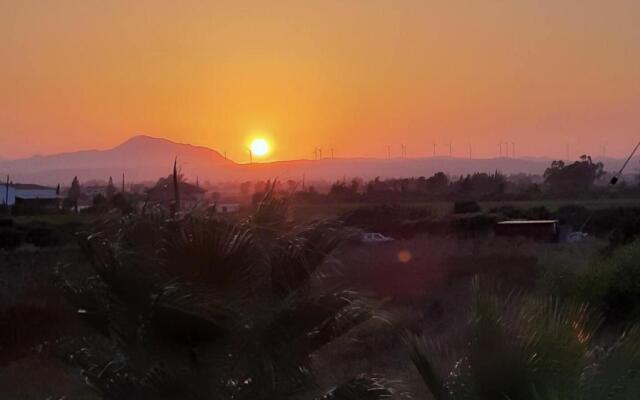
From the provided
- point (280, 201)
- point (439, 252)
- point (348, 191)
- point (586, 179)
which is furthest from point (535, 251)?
point (586, 179)

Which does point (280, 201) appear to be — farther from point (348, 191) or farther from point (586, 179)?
point (586, 179)

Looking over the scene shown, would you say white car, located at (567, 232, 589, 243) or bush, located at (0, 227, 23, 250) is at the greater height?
bush, located at (0, 227, 23, 250)

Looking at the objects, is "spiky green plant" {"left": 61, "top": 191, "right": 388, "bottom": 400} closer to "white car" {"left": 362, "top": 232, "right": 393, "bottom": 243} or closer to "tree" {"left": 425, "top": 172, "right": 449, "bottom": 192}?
"white car" {"left": 362, "top": 232, "right": 393, "bottom": 243}

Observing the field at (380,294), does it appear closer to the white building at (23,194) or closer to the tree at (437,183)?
the white building at (23,194)

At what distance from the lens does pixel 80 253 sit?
869cm

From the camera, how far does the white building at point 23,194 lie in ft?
244

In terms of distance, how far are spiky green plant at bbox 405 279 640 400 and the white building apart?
219 feet

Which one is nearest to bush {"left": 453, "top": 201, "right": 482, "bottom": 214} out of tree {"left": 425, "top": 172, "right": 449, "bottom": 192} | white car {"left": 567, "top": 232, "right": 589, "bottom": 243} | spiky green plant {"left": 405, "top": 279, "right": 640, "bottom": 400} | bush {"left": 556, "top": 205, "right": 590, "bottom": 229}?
bush {"left": 556, "top": 205, "right": 590, "bottom": 229}

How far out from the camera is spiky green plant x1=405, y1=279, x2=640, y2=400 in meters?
6.89

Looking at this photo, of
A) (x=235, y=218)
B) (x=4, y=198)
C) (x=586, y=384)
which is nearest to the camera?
(x=586, y=384)

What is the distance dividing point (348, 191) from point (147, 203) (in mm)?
73319

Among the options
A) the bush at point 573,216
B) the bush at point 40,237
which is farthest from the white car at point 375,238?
the bush at point 40,237

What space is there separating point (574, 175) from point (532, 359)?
100061 millimetres

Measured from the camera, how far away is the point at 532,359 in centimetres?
697
